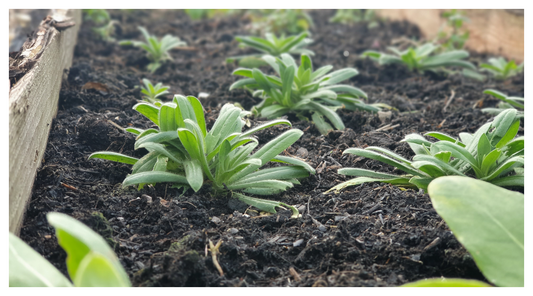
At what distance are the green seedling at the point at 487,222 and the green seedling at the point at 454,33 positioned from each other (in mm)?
3624

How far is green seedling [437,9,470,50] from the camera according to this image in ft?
14.9

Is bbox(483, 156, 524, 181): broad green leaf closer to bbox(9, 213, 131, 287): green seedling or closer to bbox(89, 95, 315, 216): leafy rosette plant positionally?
bbox(89, 95, 315, 216): leafy rosette plant

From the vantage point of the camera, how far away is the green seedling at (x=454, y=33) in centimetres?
455

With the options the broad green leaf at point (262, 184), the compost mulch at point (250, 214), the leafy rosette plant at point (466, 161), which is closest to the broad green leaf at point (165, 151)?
the compost mulch at point (250, 214)

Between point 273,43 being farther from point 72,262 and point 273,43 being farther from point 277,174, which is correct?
point 72,262

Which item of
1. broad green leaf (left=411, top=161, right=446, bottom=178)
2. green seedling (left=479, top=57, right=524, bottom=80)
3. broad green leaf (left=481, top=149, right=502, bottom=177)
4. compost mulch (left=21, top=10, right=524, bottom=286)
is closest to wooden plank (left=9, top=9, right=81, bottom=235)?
compost mulch (left=21, top=10, right=524, bottom=286)

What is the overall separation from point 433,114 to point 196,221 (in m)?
2.05

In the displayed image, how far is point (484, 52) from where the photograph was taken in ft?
15.6

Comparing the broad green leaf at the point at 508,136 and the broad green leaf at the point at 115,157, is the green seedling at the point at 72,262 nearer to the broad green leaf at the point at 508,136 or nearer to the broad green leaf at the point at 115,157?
the broad green leaf at the point at 115,157

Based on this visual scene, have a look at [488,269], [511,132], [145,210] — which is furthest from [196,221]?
[511,132]

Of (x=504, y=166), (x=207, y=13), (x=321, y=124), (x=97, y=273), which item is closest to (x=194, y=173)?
(x=97, y=273)

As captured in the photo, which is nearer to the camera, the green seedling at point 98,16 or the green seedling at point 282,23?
the green seedling at point 98,16

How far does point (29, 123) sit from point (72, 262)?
93 centimetres

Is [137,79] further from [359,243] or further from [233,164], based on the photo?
[359,243]
